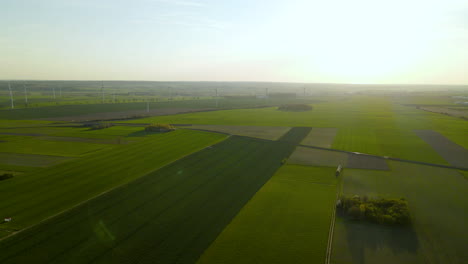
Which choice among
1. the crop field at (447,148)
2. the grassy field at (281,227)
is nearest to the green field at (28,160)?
the grassy field at (281,227)

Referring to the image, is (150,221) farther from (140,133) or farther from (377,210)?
(140,133)

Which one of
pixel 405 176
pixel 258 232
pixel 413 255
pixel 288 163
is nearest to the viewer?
pixel 413 255

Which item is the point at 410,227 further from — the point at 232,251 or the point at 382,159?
the point at 382,159

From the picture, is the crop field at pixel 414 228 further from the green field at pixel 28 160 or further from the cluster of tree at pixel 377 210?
the green field at pixel 28 160

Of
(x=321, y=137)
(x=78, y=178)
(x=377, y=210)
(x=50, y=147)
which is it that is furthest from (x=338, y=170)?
(x=50, y=147)

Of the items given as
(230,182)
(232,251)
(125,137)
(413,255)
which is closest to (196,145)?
(125,137)

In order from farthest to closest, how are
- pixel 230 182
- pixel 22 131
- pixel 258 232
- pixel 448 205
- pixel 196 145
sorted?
pixel 22 131 → pixel 196 145 → pixel 230 182 → pixel 448 205 → pixel 258 232
